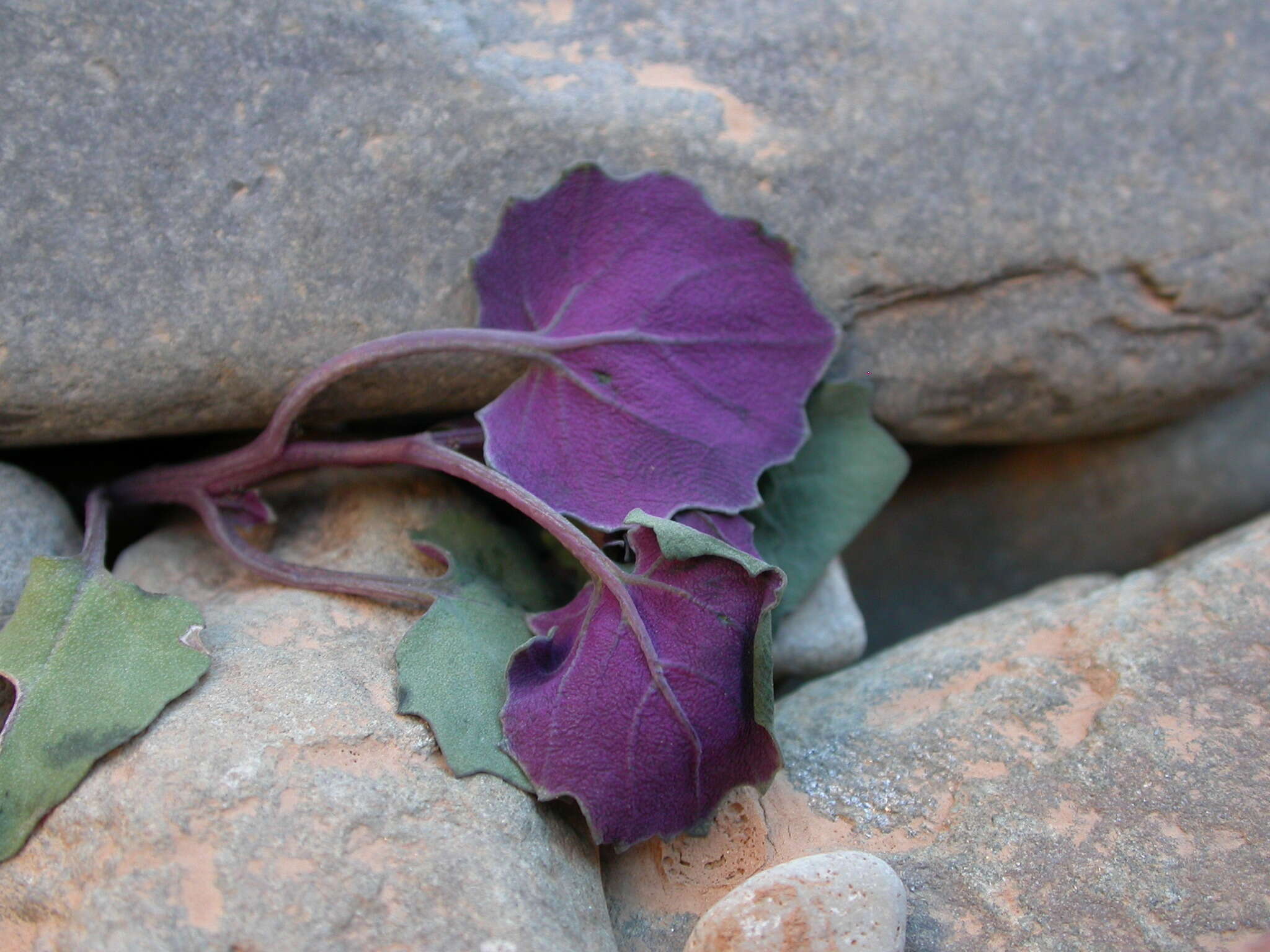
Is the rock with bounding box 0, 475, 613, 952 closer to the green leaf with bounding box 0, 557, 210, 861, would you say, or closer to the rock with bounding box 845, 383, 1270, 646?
the green leaf with bounding box 0, 557, 210, 861

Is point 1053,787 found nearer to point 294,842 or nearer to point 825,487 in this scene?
point 825,487

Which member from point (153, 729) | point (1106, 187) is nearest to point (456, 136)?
point (153, 729)

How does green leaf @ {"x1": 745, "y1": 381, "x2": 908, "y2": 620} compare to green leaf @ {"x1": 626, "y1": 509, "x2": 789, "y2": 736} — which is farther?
green leaf @ {"x1": 745, "y1": 381, "x2": 908, "y2": 620}

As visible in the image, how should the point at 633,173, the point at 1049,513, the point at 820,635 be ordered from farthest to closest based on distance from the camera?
the point at 1049,513, the point at 820,635, the point at 633,173

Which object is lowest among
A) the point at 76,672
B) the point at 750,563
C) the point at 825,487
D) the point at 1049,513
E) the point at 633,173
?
the point at 1049,513

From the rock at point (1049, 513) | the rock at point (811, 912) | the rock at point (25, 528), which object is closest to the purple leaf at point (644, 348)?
the rock at point (811, 912)

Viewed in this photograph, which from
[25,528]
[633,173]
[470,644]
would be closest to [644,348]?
[633,173]

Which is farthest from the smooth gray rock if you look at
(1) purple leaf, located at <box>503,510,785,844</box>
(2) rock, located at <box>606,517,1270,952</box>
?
(1) purple leaf, located at <box>503,510,785,844</box>
